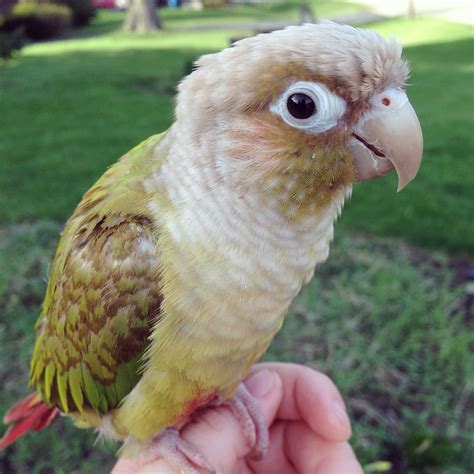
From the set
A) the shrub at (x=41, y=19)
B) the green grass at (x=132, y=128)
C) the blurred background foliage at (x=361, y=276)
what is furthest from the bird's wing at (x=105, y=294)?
the shrub at (x=41, y=19)

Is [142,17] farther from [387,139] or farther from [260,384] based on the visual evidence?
[387,139]

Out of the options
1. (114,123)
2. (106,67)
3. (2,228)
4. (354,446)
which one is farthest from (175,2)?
(354,446)

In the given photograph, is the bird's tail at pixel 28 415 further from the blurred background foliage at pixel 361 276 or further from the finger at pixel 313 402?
the finger at pixel 313 402

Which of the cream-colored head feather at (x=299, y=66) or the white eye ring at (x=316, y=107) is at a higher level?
the cream-colored head feather at (x=299, y=66)

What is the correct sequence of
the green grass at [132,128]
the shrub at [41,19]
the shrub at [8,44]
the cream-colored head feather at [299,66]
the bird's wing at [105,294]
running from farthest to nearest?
the shrub at [41,19] < the shrub at [8,44] < the green grass at [132,128] < the bird's wing at [105,294] < the cream-colored head feather at [299,66]

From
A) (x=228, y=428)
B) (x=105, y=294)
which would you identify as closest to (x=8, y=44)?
(x=105, y=294)

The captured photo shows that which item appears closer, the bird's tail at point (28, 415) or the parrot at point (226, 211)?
the parrot at point (226, 211)
